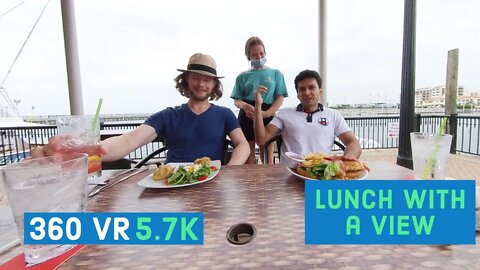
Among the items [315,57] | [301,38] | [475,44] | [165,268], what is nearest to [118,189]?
[165,268]

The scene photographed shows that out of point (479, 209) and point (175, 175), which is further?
point (175, 175)

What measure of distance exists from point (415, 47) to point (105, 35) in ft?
22.0

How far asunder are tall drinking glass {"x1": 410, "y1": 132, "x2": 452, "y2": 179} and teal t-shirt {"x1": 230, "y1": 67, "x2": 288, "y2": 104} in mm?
1747

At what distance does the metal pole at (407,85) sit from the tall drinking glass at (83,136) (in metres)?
3.89

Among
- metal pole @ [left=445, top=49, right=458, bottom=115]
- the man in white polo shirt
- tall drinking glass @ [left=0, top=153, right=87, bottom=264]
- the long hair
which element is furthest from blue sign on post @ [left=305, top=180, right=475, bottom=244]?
metal pole @ [left=445, top=49, right=458, bottom=115]

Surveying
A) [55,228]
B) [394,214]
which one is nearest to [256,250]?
[394,214]

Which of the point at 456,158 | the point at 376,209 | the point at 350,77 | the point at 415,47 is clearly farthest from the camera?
the point at 350,77

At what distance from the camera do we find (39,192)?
50cm

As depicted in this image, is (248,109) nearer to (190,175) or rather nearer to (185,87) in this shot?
(185,87)

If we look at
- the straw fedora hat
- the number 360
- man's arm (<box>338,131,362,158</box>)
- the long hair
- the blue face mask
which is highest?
the blue face mask

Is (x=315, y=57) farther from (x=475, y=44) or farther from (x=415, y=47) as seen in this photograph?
(x=475, y=44)

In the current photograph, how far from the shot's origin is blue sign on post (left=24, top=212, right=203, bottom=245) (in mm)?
501

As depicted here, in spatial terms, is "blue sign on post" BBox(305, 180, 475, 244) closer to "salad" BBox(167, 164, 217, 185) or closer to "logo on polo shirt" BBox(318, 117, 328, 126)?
"salad" BBox(167, 164, 217, 185)

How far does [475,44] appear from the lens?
5.32m
